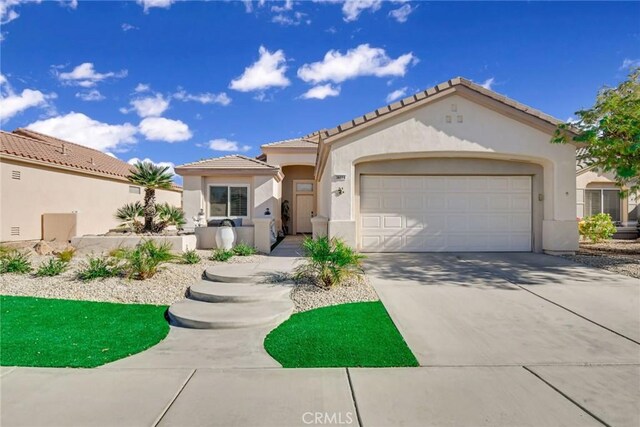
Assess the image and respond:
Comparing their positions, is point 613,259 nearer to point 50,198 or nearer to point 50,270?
point 50,270

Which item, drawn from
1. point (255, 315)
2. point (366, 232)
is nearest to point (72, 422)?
point (255, 315)

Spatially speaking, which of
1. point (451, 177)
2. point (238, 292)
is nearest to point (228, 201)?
point (451, 177)

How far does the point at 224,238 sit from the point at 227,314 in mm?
5754

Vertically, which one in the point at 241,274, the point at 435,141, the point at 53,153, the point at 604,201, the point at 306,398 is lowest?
the point at 306,398

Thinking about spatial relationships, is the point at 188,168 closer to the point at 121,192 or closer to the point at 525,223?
the point at 121,192

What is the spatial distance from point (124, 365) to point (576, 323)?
21.3ft

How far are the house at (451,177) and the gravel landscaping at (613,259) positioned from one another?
718mm

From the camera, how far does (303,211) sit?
64.1 feet

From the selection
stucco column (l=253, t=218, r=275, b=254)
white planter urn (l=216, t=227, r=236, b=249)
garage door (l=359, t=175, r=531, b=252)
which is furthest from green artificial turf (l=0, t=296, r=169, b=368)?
garage door (l=359, t=175, r=531, b=252)

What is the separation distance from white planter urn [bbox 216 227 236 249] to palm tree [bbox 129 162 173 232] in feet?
10.1

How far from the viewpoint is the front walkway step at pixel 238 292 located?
5.96 meters

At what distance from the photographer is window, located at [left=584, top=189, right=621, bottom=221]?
16.3 m

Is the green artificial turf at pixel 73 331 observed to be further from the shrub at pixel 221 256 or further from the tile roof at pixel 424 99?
the tile roof at pixel 424 99

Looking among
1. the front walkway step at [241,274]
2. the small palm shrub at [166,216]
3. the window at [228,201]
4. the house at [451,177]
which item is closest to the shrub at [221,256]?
the front walkway step at [241,274]
